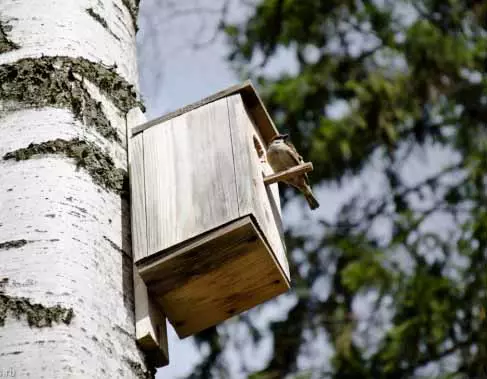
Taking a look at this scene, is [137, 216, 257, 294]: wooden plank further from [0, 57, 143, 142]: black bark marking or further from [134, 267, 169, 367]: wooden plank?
[0, 57, 143, 142]: black bark marking

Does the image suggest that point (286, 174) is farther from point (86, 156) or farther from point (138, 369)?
point (138, 369)

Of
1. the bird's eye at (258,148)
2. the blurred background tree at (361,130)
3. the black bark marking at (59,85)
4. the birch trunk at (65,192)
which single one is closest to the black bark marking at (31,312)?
the birch trunk at (65,192)

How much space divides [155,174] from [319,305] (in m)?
5.09

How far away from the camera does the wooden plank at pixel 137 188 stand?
1.94 meters

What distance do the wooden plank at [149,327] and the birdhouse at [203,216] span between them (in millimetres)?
31

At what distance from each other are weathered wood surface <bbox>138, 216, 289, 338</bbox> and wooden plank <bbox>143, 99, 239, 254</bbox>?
32 mm

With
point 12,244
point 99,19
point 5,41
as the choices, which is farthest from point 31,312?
point 99,19

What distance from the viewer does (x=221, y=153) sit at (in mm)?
2166

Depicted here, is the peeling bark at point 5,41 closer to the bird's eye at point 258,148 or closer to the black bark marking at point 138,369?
the black bark marking at point 138,369

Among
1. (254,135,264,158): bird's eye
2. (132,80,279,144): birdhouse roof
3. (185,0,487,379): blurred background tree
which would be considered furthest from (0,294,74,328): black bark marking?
(185,0,487,379): blurred background tree

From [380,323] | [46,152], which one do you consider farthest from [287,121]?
[46,152]

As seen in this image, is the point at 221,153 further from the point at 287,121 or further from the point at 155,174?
the point at 287,121

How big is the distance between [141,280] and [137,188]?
0.22 m

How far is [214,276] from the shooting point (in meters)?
2.05
